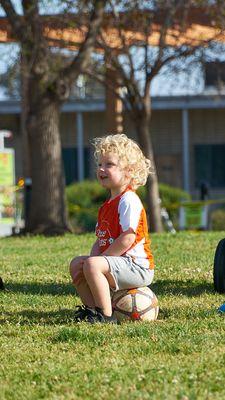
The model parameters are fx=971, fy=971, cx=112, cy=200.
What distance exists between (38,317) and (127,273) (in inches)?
33.9

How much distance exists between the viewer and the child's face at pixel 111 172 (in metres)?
7.29

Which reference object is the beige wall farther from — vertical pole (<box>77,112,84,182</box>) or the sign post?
the sign post

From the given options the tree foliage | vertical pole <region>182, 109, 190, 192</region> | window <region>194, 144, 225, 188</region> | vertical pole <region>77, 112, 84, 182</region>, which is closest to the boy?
the tree foliage

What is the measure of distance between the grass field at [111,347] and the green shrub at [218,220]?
15.3m

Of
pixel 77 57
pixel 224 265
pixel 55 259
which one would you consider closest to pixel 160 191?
pixel 77 57

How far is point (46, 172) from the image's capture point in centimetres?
1814

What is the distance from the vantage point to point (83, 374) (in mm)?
5453

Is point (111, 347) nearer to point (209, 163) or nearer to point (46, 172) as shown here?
point (46, 172)

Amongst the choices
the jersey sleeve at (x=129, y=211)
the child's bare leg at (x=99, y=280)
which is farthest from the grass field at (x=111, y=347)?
the jersey sleeve at (x=129, y=211)

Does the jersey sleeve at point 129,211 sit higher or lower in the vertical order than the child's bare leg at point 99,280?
higher

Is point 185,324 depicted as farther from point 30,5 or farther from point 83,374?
point 30,5

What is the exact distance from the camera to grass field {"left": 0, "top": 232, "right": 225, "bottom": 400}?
515cm

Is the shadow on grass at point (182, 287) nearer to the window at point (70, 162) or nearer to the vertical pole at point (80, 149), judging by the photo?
the vertical pole at point (80, 149)

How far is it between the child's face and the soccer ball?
0.79m
